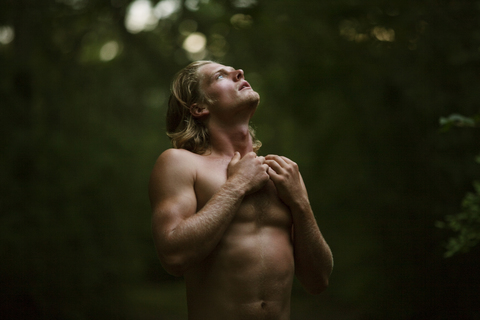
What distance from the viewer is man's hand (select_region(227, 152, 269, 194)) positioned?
241cm

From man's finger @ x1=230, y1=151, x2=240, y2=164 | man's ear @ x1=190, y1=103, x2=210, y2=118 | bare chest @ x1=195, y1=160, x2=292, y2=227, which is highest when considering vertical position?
man's ear @ x1=190, y1=103, x2=210, y2=118

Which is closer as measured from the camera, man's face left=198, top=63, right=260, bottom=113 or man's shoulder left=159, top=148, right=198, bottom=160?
man's shoulder left=159, top=148, right=198, bottom=160

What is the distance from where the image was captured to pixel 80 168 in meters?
7.91

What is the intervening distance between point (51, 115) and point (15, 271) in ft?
8.31

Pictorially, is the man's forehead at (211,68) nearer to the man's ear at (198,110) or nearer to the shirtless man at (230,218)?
the shirtless man at (230,218)

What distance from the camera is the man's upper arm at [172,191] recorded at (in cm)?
229

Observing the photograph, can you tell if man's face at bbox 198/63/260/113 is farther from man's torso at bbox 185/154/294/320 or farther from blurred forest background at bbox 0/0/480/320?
blurred forest background at bbox 0/0/480/320

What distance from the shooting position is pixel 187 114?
2900 mm

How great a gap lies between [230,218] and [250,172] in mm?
294

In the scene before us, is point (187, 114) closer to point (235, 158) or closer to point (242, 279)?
point (235, 158)

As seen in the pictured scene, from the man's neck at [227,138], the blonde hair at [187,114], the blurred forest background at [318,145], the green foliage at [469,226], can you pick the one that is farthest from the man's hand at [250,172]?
the blurred forest background at [318,145]

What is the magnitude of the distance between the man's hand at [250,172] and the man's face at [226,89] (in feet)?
1.17

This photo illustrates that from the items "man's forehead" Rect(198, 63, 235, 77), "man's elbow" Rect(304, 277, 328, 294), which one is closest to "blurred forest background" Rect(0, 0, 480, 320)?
"man's elbow" Rect(304, 277, 328, 294)

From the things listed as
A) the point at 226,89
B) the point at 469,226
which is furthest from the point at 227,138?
the point at 469,226
